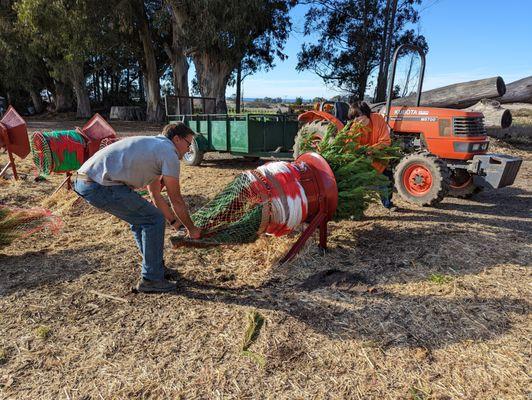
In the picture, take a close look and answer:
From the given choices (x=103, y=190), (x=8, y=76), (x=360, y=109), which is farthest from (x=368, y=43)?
(x=8, y=76)

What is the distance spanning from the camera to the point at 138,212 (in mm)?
3383

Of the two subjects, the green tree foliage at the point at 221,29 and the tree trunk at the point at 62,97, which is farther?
the tree trunk at the point at 62,97

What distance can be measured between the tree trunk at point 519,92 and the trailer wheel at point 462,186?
345 inches

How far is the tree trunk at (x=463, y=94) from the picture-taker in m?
12.2

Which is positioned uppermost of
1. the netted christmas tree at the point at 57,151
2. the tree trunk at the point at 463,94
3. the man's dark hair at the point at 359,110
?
the tree trunk at the point at 463,94

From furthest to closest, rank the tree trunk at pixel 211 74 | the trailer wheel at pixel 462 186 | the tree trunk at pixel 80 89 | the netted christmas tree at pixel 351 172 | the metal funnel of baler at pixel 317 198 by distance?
the tree trunk at pixel 80 89, the tree trunk at pixel 211 74, the trailer wheel at pixel 462 186, the netted christmas tree at pixel 351 172, the metal funnel of baler at pixel 317 198

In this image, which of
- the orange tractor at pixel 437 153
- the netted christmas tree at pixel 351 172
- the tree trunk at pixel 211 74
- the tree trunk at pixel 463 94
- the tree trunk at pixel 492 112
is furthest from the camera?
the tree trunk at pixel 211 74

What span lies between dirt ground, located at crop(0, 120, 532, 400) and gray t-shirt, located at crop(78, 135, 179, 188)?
1.04 m

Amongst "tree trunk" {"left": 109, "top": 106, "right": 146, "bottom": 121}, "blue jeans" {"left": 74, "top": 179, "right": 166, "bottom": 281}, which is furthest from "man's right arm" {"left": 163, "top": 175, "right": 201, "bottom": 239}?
"tree trunk" {"left": 109, "top": 106, "right": 146, "bottom": 121}

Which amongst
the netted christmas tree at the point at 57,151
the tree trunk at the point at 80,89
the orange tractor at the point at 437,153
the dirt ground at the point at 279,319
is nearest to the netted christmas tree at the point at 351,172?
the dirt ground at the point at 279,319

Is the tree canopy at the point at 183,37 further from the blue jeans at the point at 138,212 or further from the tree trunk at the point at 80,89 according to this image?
the blue jeans at the point at 138,212

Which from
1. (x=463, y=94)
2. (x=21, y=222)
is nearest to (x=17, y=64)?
(x=463, y=94)

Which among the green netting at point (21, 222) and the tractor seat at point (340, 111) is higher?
the tractor seat at point (340, 111)

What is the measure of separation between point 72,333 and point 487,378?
2814 millimetres
